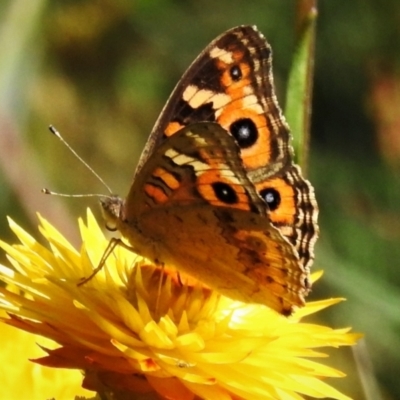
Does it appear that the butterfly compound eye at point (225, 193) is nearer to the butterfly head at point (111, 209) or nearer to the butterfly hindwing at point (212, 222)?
the butterfly hindwing at point (212, 222)

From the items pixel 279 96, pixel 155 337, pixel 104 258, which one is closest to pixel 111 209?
pixel 104 258

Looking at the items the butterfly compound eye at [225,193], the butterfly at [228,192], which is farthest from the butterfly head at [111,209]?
the butterfly compound eye at [225,193]

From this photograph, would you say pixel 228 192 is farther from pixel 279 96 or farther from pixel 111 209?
pixel 279 96

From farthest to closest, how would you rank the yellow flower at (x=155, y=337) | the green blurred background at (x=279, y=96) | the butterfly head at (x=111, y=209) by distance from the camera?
the green blurred background at (x=279, y=96)
the butterfly head at (x=111, y=209)
the yellow flower at (x=155, y=337)

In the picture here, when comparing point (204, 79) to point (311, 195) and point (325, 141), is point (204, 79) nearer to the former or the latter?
point (311, 195)

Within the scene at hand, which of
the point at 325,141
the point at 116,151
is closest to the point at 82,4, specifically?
the point at 116,151

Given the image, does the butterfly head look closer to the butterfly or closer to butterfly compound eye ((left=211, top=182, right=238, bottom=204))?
the butterfly

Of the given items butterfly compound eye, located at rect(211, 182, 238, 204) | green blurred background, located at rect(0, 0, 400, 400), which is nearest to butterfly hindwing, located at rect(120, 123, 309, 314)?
butterfly compound eye, located at rect(211, 182, 238, 204)

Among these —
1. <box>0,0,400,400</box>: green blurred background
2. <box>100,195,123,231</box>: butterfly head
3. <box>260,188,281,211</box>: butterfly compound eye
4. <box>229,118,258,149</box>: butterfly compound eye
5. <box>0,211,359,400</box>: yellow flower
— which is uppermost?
<box>0,0,400,400</box>: green blurred background
